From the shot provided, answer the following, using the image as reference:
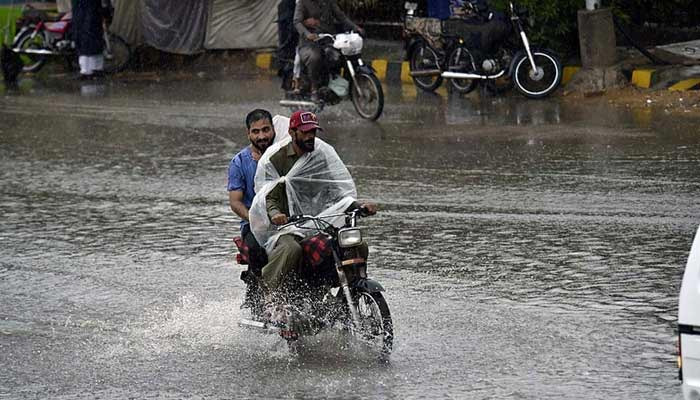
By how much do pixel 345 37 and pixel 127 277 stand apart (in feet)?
25.4

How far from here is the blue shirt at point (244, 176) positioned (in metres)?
7.59

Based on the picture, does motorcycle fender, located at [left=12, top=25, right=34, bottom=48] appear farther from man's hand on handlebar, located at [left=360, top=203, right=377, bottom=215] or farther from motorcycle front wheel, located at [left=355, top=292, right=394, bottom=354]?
motorcycle front wheel, located at [left=355, top=292, right=394, bottom=354]

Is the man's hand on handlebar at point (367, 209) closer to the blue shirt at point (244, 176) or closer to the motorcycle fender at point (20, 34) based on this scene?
the blue shirt at point (244, 176)

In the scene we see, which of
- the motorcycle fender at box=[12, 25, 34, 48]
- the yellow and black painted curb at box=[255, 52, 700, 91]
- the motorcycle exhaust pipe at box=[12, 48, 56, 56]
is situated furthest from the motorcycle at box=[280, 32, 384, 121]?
the motorcycle fender at box=[12, 25, 34, 48]

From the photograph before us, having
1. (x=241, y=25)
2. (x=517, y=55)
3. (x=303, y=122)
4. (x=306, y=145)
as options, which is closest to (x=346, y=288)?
(x=306, y=145)

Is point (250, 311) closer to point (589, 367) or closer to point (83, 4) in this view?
point (589, 367)

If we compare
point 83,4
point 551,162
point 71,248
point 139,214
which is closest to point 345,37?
point 551,162

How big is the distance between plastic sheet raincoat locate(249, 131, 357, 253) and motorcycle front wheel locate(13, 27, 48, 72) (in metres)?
17.9

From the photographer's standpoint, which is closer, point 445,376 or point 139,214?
point 445,376

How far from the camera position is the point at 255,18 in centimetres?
2428

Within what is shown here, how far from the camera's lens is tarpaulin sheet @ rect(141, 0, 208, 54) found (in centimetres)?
2458

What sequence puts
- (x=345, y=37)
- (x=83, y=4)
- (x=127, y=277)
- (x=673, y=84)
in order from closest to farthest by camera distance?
(x=127, y=277)
(x=345, y=37)
(x=673, y=84)
(x=83, y=4)

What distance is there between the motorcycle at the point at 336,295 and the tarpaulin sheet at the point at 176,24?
17.8 m

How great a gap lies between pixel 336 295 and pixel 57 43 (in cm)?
1822
